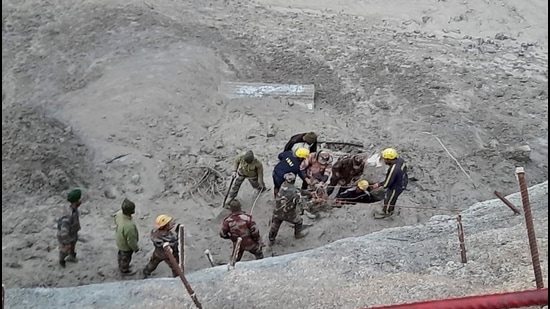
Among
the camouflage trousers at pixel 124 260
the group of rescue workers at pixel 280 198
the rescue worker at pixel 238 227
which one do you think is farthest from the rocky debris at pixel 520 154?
the camouflage trousers at pixel 124 260

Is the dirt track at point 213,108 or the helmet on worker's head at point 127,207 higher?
the helmet on worker's head at point 127,207

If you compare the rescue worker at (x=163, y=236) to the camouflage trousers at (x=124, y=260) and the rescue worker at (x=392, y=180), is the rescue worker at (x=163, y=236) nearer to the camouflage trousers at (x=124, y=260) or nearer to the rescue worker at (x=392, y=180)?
the camouflage trousers at (x=124, y=260)

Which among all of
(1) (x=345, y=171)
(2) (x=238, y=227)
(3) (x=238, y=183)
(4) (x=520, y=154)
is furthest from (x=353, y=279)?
(4) (x=520, y=154)

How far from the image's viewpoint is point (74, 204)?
7754mm

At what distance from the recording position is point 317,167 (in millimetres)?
9211

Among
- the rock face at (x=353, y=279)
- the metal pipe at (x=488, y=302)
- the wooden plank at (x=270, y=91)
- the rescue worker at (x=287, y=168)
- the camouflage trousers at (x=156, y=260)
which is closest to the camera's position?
the metal pipe at (x=488, y=302)

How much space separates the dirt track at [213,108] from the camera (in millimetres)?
9633

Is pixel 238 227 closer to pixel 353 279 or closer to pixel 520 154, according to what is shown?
pixel 353 279

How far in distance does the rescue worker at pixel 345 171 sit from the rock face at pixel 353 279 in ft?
9.20

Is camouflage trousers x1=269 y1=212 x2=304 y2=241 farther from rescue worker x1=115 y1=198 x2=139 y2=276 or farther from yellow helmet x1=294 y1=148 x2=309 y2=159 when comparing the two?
rescue worker x1=115 y1=198 x2=139 y2=276

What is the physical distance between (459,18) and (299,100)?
5.21 metres

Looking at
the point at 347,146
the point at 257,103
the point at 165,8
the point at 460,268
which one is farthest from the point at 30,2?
the point at 460,268

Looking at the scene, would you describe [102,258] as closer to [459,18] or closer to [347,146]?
[347,146]

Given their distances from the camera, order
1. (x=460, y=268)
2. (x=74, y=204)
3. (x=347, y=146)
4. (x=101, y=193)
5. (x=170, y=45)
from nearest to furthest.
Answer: (x=460, y=268) → (x=74, y=204) → (x=101, y=193) → (x=347, y=146) → (x=170, y=45)
